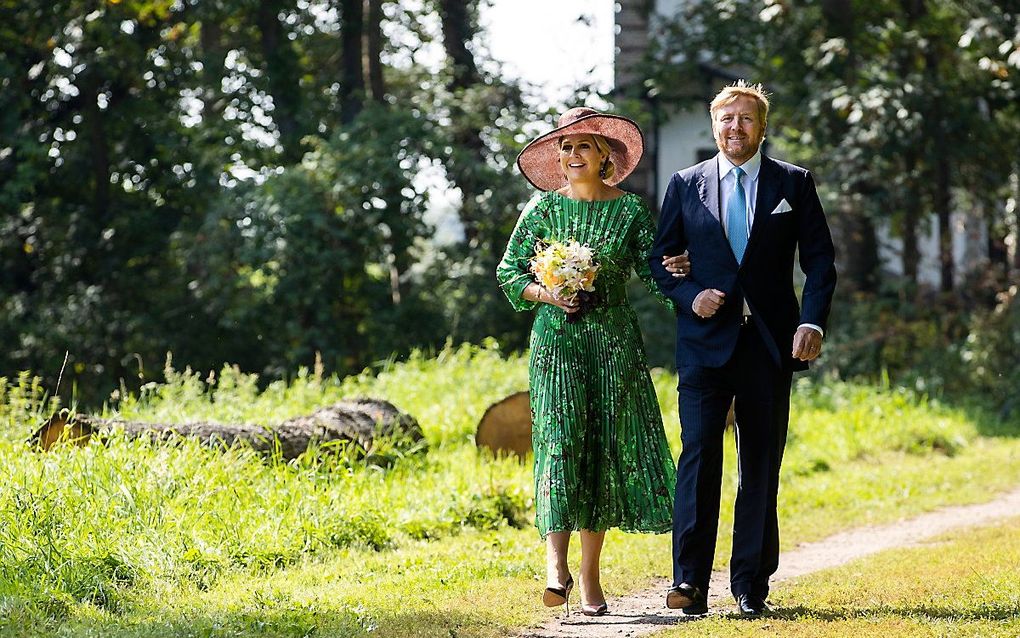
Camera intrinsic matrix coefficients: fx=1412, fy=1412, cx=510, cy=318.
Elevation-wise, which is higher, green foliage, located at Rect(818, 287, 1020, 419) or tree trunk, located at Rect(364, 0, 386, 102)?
tree trunk, located at Rect(364, 0, 386, 102)

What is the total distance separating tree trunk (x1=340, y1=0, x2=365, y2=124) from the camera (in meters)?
22.1

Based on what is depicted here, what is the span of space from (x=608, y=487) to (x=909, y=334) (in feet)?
42.3

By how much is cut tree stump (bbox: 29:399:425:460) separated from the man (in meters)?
3.76

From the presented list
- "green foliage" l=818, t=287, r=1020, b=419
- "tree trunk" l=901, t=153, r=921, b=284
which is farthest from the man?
"tree trunk" l=901, t=153, r=921, b=284

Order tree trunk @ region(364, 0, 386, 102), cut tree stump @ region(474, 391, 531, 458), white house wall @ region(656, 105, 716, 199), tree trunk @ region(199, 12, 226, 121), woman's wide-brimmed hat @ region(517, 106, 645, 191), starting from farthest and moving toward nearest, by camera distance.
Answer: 1. white house wall @ region(656, 105, 716, 199)
2. tree trunk @ region(364, 0, 386, 102)
3. tree trunk @ region(199, 12, 226, 121)
4. cut tree stump @ region(474, 391, 531, 458)
5. woman's wide-brimmed hat @ region(517, 106, 645, 191)

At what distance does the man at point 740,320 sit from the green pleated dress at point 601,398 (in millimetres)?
335

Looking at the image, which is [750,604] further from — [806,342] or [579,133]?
[579,133]

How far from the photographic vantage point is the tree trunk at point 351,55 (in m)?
22.1

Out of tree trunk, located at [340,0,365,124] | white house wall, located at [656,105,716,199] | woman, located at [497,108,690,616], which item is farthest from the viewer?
white house wall, located at [656,105,716,199]

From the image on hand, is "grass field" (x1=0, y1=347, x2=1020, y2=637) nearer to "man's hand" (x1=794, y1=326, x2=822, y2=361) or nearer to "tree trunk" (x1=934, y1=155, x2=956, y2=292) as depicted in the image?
"man's hand" (x1=794, y1=326, x2=822, y2=361)

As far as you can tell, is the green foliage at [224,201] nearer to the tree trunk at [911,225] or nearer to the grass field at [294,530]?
the tree trunk at [911,225]

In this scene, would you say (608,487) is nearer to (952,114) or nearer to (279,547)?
(279,547)

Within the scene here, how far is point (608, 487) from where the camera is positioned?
21.2 ft

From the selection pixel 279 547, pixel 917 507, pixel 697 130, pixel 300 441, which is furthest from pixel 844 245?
pixel 279 547
